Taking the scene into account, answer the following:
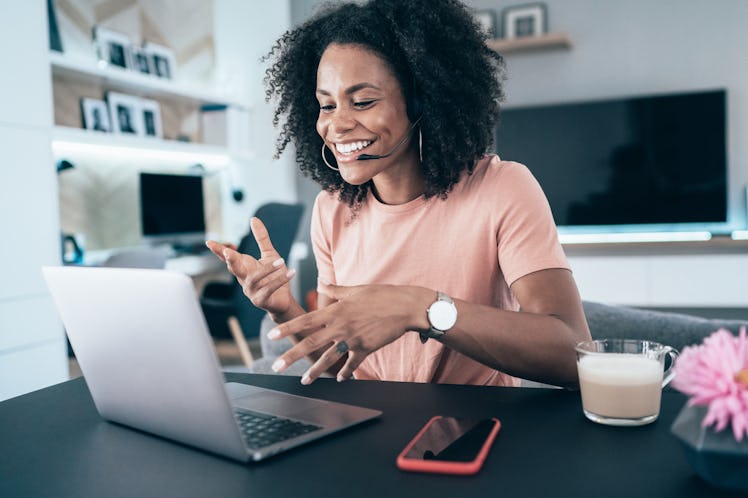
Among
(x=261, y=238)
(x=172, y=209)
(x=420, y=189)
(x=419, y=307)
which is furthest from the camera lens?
(x=172, y=209)

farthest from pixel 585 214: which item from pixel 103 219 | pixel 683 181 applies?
pixel 103 219

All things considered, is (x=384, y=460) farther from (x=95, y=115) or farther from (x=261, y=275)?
(x=95, y=115)

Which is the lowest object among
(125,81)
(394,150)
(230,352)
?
(230,352)

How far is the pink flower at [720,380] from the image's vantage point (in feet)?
1.76

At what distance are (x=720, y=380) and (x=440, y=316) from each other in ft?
1.24

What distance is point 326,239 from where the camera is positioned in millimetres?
1425

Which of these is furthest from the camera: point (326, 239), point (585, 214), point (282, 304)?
Result: point (585, 214)

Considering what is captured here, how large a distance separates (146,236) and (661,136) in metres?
3.23

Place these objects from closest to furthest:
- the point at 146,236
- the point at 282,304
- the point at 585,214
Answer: the point at 282,304, the point at 146,236, the point at 585,214

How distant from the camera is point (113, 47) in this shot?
3.74 meters

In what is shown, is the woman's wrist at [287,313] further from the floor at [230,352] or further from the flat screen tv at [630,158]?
the flat screen tv at [630,158]

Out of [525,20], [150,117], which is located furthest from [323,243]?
[525,20]

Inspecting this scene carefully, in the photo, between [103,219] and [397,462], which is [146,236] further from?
[397,462]

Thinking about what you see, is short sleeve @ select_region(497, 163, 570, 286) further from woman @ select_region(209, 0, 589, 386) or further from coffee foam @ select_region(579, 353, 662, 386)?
coffee foam @ select_region(579, 353, 662, 386)
